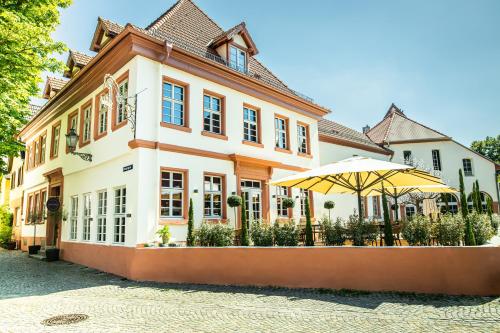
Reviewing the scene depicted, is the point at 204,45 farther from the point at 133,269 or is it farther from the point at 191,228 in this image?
the point at 133,269

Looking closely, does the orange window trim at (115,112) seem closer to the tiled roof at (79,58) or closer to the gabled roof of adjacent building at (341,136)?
the tiled roof at (79,58)

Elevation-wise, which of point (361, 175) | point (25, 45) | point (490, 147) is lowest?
point (361, 175)

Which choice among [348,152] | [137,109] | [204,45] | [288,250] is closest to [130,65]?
[137,109]

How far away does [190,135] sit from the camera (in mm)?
12586

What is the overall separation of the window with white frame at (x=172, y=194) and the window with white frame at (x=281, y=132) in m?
5.87

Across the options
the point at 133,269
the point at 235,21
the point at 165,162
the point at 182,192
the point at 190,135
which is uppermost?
the point at 235,21

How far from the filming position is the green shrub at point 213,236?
10391mm

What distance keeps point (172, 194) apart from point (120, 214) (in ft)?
6.07

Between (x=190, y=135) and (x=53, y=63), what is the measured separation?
5312 millimetres

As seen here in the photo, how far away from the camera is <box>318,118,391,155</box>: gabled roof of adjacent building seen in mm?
21442

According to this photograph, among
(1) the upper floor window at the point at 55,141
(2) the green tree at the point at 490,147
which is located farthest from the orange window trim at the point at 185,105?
(2) the green tree at the point at 490,147

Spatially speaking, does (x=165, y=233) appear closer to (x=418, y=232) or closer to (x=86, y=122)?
(x=418, y=232)

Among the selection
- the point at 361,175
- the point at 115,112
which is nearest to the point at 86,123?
the point at 115,112

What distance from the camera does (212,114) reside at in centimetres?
1372
